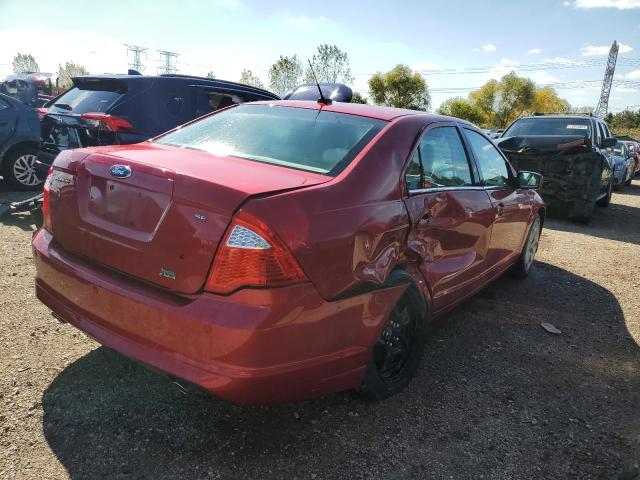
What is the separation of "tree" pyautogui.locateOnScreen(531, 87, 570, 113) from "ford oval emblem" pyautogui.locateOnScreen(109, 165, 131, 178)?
7957 centimetres

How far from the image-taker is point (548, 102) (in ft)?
254

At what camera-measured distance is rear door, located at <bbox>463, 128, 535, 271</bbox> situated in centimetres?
387

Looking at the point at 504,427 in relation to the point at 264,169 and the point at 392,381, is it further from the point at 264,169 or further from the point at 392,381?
the point at 264,169

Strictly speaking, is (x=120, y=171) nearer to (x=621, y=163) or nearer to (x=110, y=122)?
(x=110, y=122)

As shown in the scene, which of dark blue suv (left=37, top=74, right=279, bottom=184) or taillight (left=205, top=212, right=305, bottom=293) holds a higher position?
dark blue suv (left=37, top=74, right=279, bottom=184)

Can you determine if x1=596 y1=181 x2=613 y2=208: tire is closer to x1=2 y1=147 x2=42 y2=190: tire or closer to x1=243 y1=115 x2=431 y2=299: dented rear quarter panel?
x1=243 y1=115 x2=431 y2=299: dented rear quarter panel

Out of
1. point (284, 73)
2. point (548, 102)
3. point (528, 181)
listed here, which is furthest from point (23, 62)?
point (528, 181)

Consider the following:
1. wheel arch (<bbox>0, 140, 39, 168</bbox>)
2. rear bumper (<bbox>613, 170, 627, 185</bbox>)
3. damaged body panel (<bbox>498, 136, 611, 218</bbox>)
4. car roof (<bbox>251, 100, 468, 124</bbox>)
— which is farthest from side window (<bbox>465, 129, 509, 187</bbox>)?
rear bumper (<bbox>613, 170, 627, 185</bbox>)

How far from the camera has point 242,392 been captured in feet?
6.54

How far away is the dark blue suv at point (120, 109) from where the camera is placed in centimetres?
539

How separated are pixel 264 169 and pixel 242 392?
3.35ft

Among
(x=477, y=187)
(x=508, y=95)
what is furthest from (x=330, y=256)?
(x=508, y=95)

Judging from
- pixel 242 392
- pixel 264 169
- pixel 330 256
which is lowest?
pixel 242 392

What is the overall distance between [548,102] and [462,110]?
1948 cm
